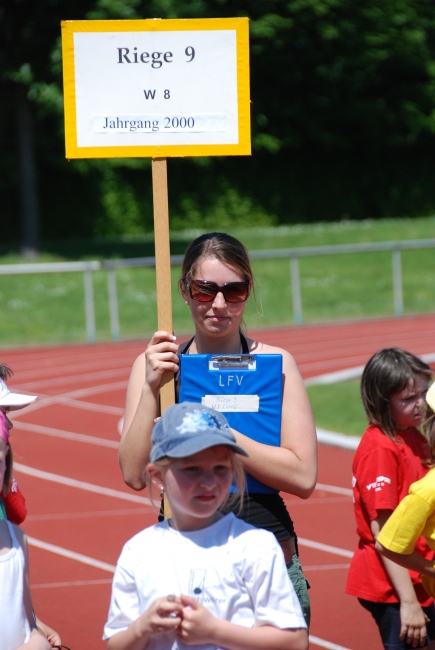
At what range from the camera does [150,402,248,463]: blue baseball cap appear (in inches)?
94.2

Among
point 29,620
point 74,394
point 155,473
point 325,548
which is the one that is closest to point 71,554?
point 325,548

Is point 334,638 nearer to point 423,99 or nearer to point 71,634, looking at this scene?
point 71,634

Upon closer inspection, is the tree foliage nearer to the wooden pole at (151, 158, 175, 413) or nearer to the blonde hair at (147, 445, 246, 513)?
the wooden pole at (151, 158, 175, 413)

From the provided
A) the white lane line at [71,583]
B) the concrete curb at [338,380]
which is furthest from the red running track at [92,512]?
the concrete curb at [338,380]

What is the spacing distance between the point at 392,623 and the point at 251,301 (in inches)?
733

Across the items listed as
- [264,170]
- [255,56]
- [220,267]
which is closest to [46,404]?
[220,267]

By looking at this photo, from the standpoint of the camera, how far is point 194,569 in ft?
7.85

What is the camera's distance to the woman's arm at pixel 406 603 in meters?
3.43

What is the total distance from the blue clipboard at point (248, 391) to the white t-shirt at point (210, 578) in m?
0.51

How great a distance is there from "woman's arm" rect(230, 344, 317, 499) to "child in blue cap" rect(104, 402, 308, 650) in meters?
0.32

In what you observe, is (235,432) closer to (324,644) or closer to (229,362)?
(229,362)

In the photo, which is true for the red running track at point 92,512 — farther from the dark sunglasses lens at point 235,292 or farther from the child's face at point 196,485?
the child's face at point 196,485

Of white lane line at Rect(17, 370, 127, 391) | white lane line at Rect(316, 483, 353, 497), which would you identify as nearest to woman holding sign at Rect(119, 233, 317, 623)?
white lane line at Rect(316, 483, 353, 497)

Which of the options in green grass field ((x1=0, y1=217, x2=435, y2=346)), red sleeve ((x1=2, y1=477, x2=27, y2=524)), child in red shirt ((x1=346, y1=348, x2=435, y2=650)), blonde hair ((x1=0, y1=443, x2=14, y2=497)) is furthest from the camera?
green grass field ((x1=0, y1=217, x2=435, y2=346))
